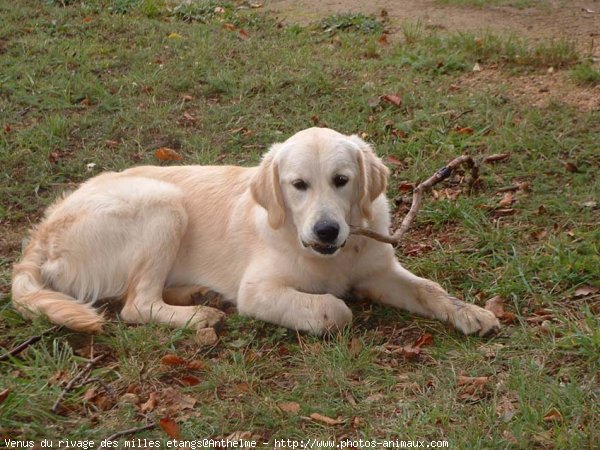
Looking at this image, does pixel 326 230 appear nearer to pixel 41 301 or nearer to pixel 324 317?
pixel 324 317

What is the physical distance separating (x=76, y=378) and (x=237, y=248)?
A: 1.43 meters

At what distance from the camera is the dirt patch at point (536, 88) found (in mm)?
6758

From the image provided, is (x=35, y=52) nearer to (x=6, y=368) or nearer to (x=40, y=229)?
(x=40, y=229)

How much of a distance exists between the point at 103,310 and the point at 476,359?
2.22m

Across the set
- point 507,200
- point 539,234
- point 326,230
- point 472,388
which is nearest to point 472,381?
point 472,388

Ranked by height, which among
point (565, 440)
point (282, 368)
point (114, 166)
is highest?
point (565, 440)

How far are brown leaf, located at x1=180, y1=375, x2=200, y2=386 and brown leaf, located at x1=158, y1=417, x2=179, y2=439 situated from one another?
41 centimetres

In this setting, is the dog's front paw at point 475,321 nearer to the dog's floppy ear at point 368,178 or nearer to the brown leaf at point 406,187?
the dog's floppy ear at point 368,178

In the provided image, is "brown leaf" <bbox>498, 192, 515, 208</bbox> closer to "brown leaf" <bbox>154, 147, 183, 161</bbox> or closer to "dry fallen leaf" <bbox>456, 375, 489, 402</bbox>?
"dry fallen leaf" <bbox>456, 375, 489, 402</bbox>

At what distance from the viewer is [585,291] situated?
4414 millimetres

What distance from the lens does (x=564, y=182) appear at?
5707mm

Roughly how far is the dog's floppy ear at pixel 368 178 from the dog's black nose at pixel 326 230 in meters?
0.40

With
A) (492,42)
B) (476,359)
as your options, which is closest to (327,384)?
(476,359)

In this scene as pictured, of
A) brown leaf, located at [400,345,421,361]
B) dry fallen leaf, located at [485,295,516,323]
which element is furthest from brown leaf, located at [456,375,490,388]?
dry fallen leaf, located at [485,295,516,323]
